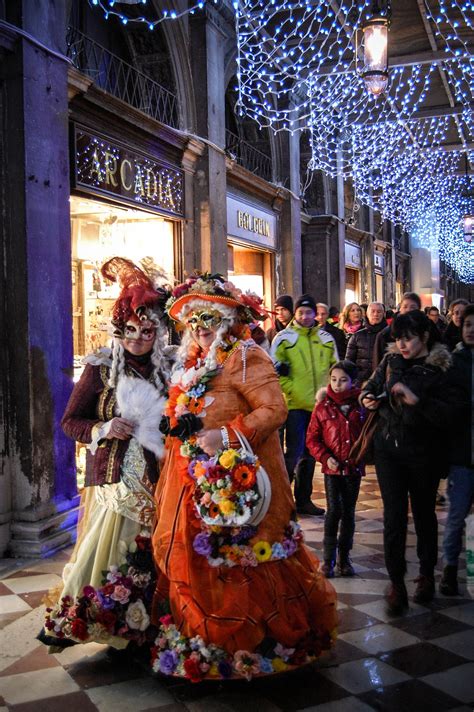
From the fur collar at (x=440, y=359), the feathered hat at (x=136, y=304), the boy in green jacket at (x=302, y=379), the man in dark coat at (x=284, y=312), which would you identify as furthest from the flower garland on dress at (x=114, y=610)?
the man in dark coat at (x=284, y=312)

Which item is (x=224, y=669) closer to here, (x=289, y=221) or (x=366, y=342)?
(x=366, y=342)

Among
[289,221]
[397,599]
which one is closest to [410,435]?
[397,599]

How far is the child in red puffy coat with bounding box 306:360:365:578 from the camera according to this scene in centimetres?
488

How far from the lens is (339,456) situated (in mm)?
4875

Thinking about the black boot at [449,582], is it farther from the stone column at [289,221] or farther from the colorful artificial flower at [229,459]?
the stone column at [289,221]

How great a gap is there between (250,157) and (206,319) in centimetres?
959

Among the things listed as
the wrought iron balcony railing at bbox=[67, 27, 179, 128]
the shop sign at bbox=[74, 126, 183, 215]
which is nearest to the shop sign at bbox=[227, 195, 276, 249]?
the shop sign at bbox=[74, 126, 183, 215]

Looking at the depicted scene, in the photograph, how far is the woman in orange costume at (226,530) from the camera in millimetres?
3229

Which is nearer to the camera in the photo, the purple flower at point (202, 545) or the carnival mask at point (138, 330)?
the purple flower at point (202, 545)

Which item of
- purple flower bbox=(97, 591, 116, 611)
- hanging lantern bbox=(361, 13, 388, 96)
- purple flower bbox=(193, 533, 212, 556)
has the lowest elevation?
purple flower bbox=(97, 591, 116, 611)

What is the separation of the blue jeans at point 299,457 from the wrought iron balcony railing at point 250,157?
619cm

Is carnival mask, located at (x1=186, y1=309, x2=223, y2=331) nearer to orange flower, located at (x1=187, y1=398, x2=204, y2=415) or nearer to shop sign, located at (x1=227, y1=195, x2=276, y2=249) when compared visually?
orange flower, located at (x1=187, y1=398, x2=204, y2=415)

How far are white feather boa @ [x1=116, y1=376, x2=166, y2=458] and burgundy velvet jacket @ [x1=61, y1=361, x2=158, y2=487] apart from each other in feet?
0.23

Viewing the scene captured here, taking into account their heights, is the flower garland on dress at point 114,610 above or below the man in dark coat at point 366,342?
below
